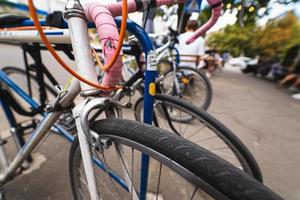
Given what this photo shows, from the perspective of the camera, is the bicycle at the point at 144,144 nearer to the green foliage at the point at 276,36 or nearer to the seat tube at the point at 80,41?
the seat tube at the point at 80,41

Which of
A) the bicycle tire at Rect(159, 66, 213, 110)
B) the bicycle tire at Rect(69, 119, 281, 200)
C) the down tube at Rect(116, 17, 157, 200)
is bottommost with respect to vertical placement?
the bicycle tire at Rect(159, 66, 213, 110)

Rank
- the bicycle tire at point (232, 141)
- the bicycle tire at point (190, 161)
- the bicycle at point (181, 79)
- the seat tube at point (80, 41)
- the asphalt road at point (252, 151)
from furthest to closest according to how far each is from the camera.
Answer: the bicycle at point (181, 79) < the asphalt road at point (252, 151) < the bicycle tire at point (232, 141) < the seat tube at point (80, 41) < the bicycle tire at point (190, 161)

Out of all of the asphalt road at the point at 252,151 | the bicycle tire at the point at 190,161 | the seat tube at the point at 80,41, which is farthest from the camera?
the asphalt road at the point at 252,151

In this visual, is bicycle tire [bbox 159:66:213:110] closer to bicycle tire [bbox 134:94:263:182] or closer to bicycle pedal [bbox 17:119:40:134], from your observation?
bicycle tire [bbox 134:94:263:182]

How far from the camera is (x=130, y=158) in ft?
1.89

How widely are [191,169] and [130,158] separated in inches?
9.9

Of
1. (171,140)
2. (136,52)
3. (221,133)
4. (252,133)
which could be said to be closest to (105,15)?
(171,140)

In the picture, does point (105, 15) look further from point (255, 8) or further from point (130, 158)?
point (255, 8)

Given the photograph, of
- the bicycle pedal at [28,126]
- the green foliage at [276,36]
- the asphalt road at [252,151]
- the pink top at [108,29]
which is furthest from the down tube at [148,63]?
the green foliage at [276,36]

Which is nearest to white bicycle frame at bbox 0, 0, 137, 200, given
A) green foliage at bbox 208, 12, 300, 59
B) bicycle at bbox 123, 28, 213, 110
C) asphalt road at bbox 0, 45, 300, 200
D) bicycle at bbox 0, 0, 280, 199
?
bicycle at bbox 0, 0, 280, 199

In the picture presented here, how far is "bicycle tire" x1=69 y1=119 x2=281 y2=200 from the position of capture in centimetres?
33

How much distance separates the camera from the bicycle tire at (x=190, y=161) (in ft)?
1.08

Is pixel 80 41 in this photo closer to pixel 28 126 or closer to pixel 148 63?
pixel 148 63

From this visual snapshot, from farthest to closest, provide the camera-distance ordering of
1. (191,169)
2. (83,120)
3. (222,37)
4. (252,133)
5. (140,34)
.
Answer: (222,37)
(252,133)
(140,34)
(83,120)
(191,169)
